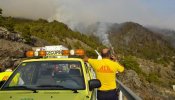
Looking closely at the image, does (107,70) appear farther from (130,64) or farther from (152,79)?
(152,79)

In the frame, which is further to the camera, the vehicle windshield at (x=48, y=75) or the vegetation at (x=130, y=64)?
the vegetation at (x=130, y=64)

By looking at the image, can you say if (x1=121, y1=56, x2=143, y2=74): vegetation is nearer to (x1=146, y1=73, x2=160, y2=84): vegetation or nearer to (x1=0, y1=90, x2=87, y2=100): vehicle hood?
(x1=146, y1=73, x2=160, y2=84): vegetation

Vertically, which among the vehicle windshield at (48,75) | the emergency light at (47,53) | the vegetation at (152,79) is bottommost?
the vegetation at (152,79)

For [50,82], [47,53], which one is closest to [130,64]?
[47,53]

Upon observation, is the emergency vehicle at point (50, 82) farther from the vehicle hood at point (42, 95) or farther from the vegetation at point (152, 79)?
the vegetation at point (152, 79)

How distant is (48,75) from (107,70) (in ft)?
6.64

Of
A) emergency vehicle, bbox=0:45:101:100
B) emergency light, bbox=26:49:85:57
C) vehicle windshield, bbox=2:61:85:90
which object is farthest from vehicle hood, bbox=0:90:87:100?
emergency light, bbox=26:49:85:57

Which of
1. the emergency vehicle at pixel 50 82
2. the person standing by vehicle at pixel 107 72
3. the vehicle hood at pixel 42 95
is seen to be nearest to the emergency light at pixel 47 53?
the person standing by vehicle at pixel 107 72

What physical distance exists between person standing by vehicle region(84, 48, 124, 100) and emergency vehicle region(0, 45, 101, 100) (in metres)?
1.45

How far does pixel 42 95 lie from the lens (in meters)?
7.70

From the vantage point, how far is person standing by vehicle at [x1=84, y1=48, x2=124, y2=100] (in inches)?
423

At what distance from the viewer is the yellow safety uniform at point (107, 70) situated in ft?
35.2

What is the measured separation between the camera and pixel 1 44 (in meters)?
46.0

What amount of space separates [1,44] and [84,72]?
1497 inches
